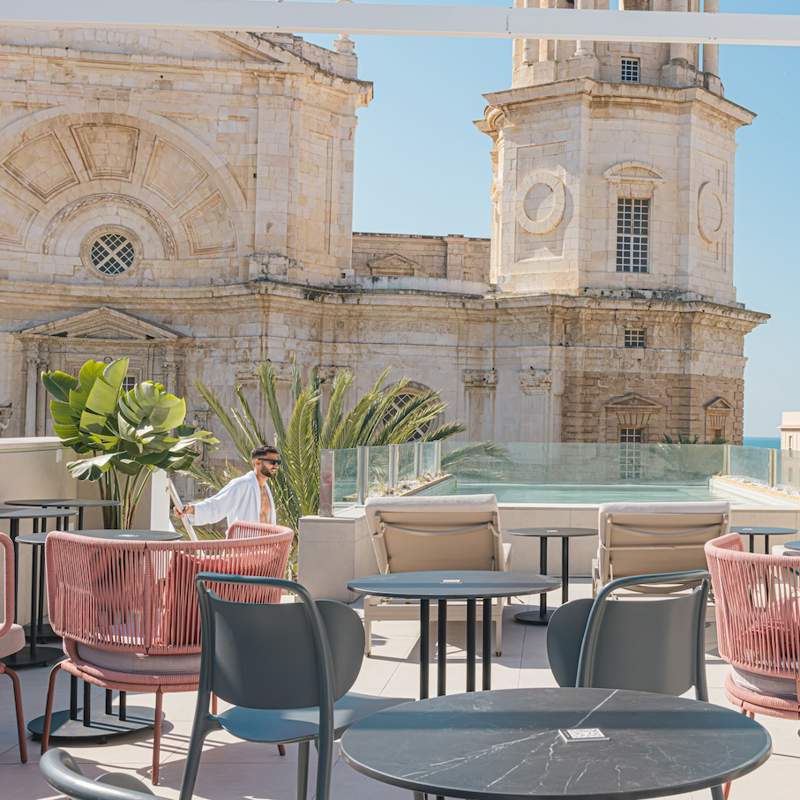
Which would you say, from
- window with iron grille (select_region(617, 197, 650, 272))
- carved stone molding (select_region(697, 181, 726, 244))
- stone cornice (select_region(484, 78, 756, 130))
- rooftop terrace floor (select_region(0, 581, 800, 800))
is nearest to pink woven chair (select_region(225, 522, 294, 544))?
rooftop terrace floor (select_region(0, 581, 800, 800))

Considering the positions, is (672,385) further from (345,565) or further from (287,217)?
(345,565)

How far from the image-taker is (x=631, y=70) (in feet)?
99.7

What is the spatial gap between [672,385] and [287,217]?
1121cm

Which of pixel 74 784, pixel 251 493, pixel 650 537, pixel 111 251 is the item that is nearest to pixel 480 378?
pixel 111 251

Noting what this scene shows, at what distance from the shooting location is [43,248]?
2962 centimetres

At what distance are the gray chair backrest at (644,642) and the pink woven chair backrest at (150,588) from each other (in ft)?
4.75

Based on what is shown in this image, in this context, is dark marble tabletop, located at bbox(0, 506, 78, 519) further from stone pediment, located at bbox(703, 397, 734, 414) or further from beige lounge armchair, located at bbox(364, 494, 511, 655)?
stone pediment, located at bbox(703, 397, 734, 414)

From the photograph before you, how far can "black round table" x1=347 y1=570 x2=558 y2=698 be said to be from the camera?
4324 millimetres

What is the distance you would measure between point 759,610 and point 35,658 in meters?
4.70

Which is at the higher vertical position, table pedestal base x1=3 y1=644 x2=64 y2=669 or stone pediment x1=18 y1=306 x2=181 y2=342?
stone pediment x1=18 y1=306 x2=181 y2=342

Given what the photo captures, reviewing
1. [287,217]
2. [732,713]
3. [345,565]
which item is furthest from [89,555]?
[287,217]

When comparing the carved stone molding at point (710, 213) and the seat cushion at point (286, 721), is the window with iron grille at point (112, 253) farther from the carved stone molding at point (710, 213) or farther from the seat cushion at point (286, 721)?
the seat cushion at point (286, 721)

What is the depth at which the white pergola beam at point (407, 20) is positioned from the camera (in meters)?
6.97

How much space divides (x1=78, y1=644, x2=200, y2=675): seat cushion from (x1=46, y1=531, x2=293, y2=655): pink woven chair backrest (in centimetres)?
4
